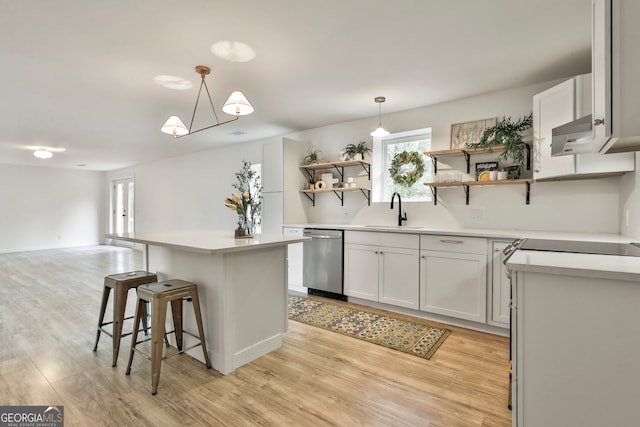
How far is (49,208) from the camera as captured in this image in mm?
8906

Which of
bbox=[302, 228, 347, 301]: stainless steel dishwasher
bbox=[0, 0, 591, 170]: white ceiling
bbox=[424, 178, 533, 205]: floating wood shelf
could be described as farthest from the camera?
bbox=[302, 228, 347, 301]: stainless steel dishwasher

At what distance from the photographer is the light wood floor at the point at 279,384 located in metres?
1.75

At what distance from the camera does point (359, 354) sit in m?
2.51

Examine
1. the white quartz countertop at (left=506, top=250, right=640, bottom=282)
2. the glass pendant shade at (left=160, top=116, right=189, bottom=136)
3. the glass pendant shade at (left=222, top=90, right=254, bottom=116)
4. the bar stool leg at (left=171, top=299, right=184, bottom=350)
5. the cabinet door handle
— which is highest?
the glass pendant shade at (left=222, top=90, right=254, bottom=116)

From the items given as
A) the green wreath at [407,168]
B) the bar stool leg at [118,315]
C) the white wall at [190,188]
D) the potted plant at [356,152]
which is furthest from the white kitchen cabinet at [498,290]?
the white wall at [190,188]

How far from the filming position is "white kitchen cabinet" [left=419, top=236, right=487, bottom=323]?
9.51ft

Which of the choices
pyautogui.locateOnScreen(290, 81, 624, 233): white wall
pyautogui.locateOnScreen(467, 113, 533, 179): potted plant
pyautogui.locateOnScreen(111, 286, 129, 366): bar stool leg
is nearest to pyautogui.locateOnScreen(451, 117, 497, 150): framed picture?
pyautogui.locateOnScreen(290, 81, 624, 233): white wall

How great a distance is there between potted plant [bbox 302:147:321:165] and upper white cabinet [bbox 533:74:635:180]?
270 centimetres

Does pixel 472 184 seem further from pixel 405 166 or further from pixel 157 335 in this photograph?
pixel 157 335

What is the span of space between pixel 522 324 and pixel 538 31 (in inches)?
84.3

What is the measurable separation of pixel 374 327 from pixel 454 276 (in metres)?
0.92

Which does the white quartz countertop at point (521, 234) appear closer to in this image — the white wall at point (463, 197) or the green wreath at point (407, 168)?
the white wall at point (463, 197)

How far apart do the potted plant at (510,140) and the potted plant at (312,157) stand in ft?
7.03

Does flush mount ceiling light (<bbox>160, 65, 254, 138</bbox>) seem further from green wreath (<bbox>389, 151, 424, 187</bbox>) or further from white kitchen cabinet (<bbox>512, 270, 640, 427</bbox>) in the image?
white kitchen cabinet (<bbox>512, 270, 640, 427</bbox>)
